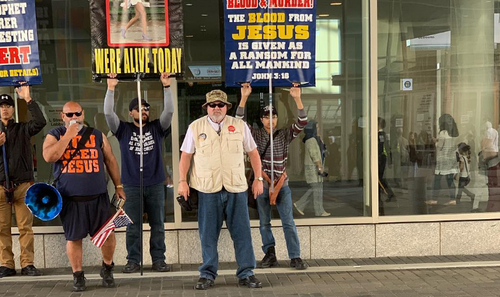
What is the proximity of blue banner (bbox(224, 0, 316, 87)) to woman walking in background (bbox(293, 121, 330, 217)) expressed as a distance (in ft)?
4.14

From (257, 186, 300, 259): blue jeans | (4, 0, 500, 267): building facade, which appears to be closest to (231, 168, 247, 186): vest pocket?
(257, 186, 300, 259): blue jeans

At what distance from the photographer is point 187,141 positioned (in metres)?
5.90

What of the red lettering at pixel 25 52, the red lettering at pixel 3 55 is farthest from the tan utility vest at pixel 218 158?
the red lettering at pixel 3 55

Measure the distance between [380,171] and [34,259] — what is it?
15.1ft

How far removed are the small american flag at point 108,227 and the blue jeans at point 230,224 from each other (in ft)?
2.72

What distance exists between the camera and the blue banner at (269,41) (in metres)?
6.59

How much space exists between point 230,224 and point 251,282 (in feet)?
2.13

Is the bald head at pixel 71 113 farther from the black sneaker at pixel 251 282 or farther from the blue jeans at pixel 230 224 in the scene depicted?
the black sneaker at pixel 251 282

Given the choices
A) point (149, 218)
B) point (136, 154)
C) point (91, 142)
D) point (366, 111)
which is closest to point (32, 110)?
point (91, 142)

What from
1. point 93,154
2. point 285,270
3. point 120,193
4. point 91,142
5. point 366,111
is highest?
point 366,111

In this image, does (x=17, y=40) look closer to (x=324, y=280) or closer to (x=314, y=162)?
(x=314, y=162)

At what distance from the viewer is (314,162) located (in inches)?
308

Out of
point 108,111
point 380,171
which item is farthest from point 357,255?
point 108,111

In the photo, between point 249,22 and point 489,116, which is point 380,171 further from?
point 249,22
